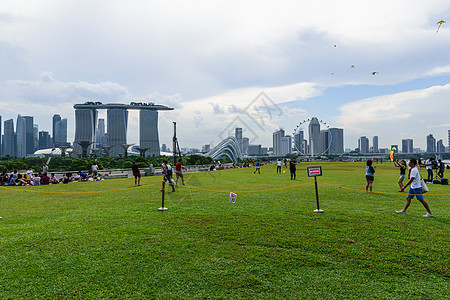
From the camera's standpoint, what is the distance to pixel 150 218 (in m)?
9.28

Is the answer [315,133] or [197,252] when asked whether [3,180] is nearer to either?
[197,252]

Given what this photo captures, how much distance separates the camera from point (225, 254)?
19.9 feet

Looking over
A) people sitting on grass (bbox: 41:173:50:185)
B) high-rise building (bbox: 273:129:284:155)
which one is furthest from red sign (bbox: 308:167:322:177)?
high-rise building (bbox: 273:129:284:155)

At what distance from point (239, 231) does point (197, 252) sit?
1.84 meters

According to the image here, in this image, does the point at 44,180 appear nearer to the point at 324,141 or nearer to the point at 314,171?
the point at 314,171

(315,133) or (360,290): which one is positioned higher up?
(315,133)

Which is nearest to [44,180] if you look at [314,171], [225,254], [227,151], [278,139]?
[314,171]

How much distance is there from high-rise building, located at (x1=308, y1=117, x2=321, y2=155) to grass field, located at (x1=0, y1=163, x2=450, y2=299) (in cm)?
17472

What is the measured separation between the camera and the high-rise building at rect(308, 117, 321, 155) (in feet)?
585

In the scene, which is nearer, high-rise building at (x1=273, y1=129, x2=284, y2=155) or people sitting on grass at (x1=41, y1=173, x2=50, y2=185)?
people sitting on grass at (x1=41, y1=173, x2=50, y2=185)

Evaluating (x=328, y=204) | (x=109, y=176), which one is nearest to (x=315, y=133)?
(x=109, y=176)

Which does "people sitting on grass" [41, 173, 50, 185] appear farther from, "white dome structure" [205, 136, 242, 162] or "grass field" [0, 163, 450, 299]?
"white dome structure" [205, 136, 242, 162]

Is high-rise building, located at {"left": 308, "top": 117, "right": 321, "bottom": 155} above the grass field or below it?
above

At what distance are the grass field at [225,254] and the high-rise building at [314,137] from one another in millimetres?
174720
